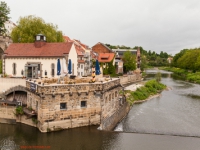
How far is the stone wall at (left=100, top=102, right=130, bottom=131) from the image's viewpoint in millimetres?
25375

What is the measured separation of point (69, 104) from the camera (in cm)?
2395

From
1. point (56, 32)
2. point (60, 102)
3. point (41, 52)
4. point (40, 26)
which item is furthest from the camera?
point (56, 32)

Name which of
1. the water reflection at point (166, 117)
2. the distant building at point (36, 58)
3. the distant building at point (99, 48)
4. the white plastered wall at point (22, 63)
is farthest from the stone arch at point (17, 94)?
the distant building at point (99, 48)

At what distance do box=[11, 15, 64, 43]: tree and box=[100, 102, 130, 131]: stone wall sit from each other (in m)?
24.8

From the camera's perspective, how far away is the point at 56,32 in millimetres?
54406

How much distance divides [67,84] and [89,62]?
117ft

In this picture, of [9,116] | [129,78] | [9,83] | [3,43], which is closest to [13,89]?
[9,83]

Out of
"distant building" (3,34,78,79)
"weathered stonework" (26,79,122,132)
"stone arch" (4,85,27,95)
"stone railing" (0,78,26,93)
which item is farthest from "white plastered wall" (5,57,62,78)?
"weathered stonework" (26,79,122,132)

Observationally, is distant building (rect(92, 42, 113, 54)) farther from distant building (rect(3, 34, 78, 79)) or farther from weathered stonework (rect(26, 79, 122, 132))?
weathered stonework (rect(26, 79, 122, 132))

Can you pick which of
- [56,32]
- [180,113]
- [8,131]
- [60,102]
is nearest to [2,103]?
[8,131]

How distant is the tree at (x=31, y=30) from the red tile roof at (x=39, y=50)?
35.1 feet

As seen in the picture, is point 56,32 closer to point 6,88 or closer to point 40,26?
point 40,26

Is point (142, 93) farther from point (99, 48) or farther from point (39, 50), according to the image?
point (99, 48)

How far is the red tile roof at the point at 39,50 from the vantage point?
36.9m
